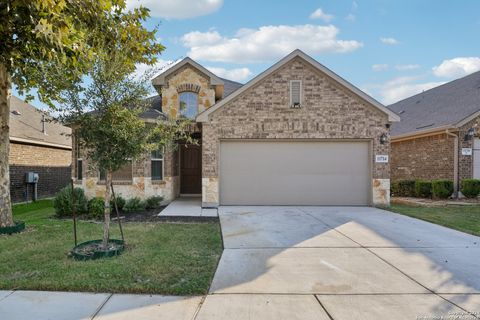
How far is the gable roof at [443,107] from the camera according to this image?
43.9 feet

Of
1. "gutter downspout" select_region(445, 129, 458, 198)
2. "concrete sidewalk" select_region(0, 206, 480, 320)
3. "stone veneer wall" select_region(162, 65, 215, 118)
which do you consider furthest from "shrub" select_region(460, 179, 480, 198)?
"stone veneer wall" select_region(162, 65, 215, 118)

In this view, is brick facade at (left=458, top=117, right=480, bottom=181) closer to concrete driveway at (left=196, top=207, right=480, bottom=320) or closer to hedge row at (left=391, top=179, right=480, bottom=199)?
hedge row at (left=391, top=179, right=480, bottom=199)

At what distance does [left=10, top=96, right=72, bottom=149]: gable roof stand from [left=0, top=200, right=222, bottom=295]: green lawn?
800 centimetres

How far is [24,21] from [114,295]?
240 inches

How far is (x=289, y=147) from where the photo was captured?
11.1 metres

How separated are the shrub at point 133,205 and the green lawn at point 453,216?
8.38 meters

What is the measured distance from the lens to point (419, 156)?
14898 mm

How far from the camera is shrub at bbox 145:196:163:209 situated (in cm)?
1084

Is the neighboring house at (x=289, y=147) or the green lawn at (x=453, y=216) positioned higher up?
the neighboring house at (x=289, y=147)

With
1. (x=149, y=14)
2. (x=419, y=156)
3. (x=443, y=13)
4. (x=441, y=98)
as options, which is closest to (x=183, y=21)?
(x=149, y=14)

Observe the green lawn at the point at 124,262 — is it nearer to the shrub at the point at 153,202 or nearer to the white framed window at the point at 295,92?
the shrub at the point at 153,202

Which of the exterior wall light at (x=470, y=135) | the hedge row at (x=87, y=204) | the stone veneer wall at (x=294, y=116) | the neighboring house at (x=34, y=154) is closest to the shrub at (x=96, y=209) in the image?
the hedge row at (x=87, y=204)

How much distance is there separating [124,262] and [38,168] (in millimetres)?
13037

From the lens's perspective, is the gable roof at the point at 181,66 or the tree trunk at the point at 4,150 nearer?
the tree trunk at the point at 4,150
